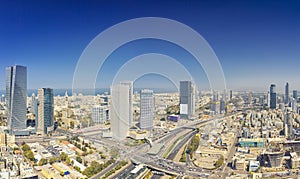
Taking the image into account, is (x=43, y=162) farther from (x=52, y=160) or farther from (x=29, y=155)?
(x=29, y=155)

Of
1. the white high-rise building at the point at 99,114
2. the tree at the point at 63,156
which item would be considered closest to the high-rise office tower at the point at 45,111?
the white high-rise building at the point at 99,114

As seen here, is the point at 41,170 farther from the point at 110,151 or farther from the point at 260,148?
the point at 260,148

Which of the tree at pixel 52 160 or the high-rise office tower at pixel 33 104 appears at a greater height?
the high-rise office tower at pixel 33 104

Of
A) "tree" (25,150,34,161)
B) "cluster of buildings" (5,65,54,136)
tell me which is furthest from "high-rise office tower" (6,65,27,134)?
"tree" (25,150,34,161)

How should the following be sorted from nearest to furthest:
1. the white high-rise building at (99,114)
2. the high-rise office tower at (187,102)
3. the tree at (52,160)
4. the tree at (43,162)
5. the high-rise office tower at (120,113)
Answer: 1. the tree at (43,162)
2. the tree at (52,160)
3. the high-rise office tower at (120,113)
4. the high-rise office tower at (187,102)
5. the white high-rise building at (99,114)

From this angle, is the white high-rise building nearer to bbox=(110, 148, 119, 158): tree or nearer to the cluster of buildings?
bbox=(110, 148, 119, 158): tree

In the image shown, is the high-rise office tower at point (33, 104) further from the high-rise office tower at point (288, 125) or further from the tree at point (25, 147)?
the high-rise office tower at point (288, 125)
